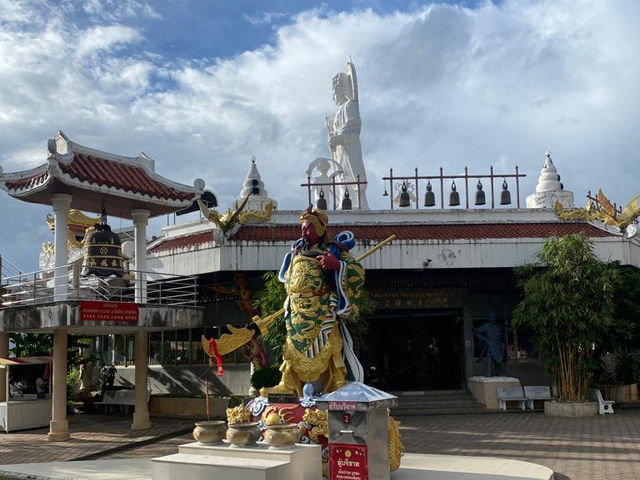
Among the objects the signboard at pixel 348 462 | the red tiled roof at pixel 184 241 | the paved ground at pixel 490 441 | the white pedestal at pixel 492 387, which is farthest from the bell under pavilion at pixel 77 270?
the white pedestal at pixel 492 387

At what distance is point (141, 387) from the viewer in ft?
55.4

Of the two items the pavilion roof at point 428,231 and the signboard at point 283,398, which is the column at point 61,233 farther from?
the signboard at point 283,398

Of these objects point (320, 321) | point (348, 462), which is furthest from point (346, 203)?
point (348, 462)

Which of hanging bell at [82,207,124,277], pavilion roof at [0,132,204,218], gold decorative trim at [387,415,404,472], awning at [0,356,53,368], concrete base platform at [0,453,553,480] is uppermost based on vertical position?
pavilion roof at [0,132,204,218]

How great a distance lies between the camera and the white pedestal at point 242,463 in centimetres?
812

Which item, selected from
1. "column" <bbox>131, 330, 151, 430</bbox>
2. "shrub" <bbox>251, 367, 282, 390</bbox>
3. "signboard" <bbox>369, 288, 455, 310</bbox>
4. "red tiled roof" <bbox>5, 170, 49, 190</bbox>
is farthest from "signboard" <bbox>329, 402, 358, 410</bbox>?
"signboard" <bbox>369, 288, 455, 310</bbox>

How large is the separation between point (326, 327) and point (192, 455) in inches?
100

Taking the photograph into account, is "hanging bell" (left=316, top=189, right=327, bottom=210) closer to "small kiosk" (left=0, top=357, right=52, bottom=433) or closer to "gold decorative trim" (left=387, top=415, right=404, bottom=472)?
"small kiosk" (left=0, top=357, right=52, bottom=433)

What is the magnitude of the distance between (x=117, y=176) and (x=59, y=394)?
4.82m

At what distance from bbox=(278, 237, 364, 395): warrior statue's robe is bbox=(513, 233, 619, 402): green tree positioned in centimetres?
874

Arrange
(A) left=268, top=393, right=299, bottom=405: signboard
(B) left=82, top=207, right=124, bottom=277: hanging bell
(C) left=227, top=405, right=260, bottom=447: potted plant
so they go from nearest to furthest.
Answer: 1. (C) left=227, top=405, right=260, bottom=447: potted plant
2. (A) left=268, top=393, right=299, bottom=405: signboard
3. (B) left=82, top=207, right=124, bottom=277: hanging bell

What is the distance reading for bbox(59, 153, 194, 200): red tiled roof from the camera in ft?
49.5

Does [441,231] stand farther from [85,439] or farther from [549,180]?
[85,439]

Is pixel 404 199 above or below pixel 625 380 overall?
above
